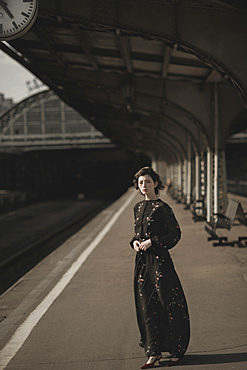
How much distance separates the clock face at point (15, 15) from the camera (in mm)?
5793

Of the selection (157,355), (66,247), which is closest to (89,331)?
(157,355)

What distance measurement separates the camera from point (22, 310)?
5.91 m

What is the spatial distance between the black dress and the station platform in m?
0.24

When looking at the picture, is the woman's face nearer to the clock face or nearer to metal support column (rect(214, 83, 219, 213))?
the clock face

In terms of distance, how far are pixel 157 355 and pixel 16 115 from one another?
203 feet

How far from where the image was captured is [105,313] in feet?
18.2

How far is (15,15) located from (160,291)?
4091 mm

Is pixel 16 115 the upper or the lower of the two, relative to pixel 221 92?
upper

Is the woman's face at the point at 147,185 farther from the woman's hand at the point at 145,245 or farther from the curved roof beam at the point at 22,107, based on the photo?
the curved roof beam at the point at 22,107

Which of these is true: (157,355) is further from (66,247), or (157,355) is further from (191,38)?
(66,247)

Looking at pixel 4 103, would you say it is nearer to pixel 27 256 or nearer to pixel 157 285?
pixel 27 256

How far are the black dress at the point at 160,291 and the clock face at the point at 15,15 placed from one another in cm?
325

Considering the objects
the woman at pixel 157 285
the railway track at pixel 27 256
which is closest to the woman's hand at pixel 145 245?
the woman at pixel 157 285

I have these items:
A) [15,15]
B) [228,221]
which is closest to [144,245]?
[15,15]
